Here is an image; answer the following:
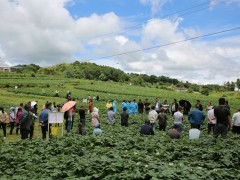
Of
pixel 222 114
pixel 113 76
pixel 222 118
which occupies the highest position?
pixel 113 76

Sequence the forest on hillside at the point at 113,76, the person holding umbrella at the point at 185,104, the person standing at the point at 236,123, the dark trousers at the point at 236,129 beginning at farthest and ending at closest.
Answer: the forest on hillside at the point at 113,76
the person holding umbrella at the point at 185,104
the dark trousers at the point at 236,129
the person standing at the point at 236,123

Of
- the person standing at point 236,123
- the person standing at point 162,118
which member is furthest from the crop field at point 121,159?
the person standing at point 162,118

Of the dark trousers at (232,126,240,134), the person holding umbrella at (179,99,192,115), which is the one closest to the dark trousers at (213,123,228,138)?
the dark trousers at (232,126,240,134)

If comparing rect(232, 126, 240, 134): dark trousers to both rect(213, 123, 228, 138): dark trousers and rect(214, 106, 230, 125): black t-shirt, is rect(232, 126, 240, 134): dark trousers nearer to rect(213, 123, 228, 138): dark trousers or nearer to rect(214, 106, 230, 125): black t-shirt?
rect(213, 123, 228, 138): dark trousers

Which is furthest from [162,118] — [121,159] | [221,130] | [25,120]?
[121,159]

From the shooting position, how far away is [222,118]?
15.0 meters

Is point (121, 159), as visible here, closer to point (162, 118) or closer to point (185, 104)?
point (162, 118)

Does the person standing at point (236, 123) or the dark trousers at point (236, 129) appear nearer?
the person standing at point (236, 123)

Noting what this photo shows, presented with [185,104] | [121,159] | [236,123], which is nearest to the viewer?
[121,159]

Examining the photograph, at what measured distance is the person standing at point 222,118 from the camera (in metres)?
14.9

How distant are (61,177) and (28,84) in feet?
255

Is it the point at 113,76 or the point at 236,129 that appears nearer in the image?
the point at 236,129

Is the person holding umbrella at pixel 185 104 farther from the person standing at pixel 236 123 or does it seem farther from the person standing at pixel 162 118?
the person standing at pixel 236 123

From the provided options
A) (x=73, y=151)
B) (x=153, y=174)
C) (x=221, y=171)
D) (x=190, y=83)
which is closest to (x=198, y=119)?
(x=73, y=151)
